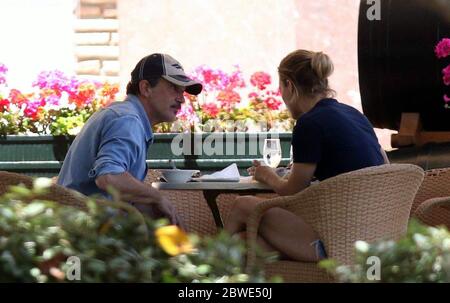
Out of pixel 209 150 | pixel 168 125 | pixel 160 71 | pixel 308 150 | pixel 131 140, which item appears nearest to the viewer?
pixel 131 140

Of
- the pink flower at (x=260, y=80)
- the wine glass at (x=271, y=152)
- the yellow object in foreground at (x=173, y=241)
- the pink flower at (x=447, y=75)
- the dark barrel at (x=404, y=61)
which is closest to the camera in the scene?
the yellow object in foreground at (x=173, y=241)

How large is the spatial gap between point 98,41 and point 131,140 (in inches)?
257

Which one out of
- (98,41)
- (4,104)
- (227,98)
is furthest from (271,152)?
(98,41)

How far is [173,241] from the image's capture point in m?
2.06

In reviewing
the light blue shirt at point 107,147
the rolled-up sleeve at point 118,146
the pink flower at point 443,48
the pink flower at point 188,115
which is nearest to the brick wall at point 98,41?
the pink flower at point 188,115

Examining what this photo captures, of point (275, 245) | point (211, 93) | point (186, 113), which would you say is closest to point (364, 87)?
point (186, 113)

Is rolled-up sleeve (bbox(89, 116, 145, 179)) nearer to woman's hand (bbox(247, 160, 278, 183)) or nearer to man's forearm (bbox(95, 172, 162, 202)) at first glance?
man's forearm (bbox(95, 172, 162, 202))

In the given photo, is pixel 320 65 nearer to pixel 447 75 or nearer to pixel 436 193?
pixel 436 193

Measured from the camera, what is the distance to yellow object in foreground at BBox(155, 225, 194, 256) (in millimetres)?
2059

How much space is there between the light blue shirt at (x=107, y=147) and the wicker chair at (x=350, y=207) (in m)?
0.49

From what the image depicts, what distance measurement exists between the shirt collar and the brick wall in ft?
19.8

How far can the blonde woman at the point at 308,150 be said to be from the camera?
3922mm

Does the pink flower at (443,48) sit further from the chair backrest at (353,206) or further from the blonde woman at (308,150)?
the chair backrest at (353,206)

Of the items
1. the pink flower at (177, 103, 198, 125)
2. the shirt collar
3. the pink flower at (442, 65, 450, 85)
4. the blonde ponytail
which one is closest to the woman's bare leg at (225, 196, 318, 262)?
the shirt collar
